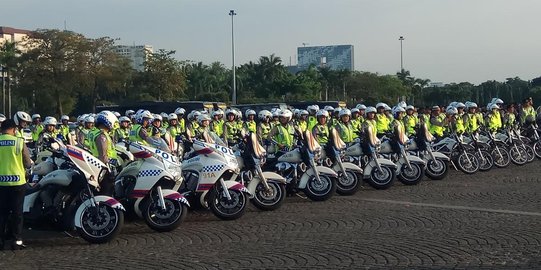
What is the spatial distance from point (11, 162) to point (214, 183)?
2.92 metres

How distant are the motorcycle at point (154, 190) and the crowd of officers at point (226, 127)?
2.03 ft

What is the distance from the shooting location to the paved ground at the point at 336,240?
8141 mm

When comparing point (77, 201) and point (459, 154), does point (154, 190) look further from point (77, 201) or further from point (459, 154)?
point (459, 154)

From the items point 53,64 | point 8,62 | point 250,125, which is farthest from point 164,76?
point 250,125

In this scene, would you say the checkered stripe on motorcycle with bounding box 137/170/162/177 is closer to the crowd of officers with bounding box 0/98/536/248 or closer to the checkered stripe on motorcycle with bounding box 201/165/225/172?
the crowd of officers with bounding box 0/98/536/248

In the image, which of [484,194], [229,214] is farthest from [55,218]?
[484,194]

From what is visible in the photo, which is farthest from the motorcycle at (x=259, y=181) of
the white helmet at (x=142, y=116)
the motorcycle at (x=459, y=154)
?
the motorcycle at (x=459, y=154)

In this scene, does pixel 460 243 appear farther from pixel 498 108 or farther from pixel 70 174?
pixel 498 108

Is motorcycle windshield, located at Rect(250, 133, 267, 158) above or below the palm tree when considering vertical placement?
below

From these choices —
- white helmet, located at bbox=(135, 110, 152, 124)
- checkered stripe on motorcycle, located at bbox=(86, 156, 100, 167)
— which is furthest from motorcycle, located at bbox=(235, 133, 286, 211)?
white helmet, located at bbox=(135, 110, 152, 124)

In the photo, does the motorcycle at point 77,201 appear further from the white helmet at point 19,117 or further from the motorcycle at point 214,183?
the motorcycle at point 214,183

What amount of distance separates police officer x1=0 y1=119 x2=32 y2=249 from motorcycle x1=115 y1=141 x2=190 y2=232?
4.81ft

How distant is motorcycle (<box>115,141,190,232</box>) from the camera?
10031mm

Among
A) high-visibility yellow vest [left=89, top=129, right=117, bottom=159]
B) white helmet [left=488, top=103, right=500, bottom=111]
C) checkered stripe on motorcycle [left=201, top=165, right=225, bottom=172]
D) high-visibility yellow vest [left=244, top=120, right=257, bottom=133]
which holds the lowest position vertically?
checkered stripe on motorcycle [left=201, top=165, right=225, bottom=172]
